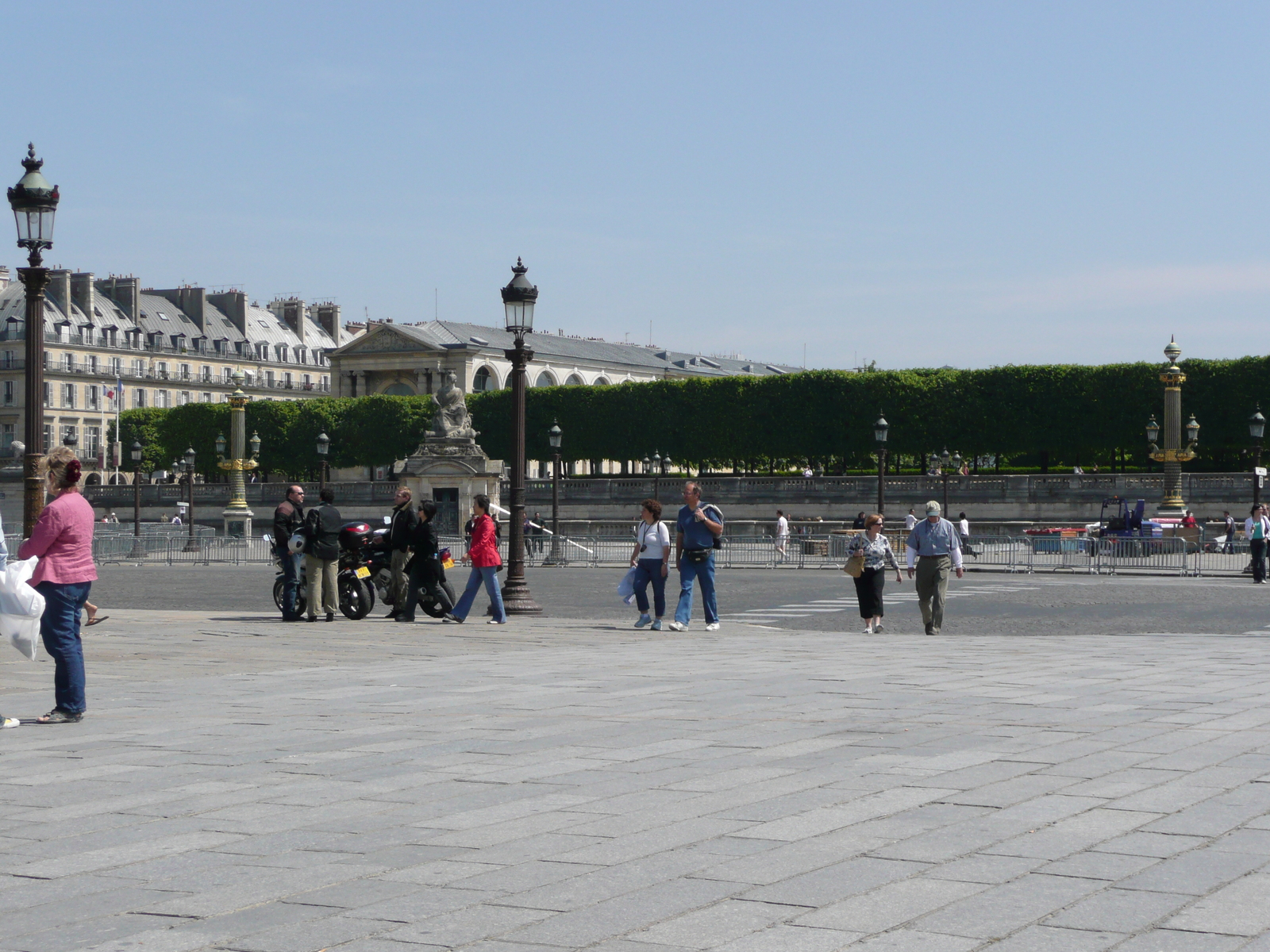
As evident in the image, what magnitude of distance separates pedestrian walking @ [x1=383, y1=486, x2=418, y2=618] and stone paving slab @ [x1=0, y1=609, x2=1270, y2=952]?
6.55 m

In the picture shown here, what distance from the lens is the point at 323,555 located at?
18.3 m

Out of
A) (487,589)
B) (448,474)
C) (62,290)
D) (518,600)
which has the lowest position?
(518,600)

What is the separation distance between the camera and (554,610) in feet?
74.0

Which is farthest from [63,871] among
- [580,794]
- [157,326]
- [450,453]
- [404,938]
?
[157,326]

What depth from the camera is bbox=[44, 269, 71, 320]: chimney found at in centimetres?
10975

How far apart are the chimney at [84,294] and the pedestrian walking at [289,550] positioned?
331 ft

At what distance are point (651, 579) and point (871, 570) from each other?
251cm

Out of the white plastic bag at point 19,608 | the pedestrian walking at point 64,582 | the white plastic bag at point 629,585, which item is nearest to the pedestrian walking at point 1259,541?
the white plastic bag at point 629,585

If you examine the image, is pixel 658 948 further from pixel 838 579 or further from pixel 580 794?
pixel 838 579

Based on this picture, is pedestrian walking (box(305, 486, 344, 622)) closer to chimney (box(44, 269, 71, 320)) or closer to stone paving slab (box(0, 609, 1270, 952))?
stone paving slab (box(0, 609, 1270, 952))

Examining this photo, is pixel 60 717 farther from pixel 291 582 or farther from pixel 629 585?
pixel 291 582

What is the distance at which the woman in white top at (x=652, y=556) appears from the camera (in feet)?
58.2

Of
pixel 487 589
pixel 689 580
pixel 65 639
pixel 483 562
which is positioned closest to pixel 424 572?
pixel 487 589

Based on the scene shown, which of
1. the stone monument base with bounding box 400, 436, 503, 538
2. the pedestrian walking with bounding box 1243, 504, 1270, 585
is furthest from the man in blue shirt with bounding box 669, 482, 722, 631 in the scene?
the stone monument base with bounding box 400, 436, 503, 538
